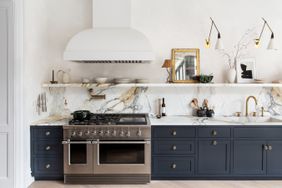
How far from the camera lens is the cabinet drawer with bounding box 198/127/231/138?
3.49 meters

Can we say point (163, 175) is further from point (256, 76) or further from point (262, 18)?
point (262, 18)

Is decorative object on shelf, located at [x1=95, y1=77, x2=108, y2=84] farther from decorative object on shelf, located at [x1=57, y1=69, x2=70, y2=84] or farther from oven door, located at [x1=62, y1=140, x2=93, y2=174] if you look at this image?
oven door, located at [x1=62, y1=140, x2=93, y2=174]

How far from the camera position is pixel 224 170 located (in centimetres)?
351

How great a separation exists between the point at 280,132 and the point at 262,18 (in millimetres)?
1787

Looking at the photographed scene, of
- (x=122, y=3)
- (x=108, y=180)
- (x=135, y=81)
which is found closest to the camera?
(x=108, y=180)

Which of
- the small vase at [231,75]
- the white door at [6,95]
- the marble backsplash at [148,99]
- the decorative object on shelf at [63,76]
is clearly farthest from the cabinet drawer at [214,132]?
the white door at [6,95]

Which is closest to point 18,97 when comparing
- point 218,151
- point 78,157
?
point 78,157

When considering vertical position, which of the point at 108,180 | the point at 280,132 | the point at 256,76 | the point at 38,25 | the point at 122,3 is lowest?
the point at 108,180

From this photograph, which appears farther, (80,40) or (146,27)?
(146,27)

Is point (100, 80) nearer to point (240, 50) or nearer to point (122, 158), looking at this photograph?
point (122, 158)

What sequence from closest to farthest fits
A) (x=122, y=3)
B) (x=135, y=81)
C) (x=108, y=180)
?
(x=108, y=180)
(x=122, y=3)
(x=135, y=81)

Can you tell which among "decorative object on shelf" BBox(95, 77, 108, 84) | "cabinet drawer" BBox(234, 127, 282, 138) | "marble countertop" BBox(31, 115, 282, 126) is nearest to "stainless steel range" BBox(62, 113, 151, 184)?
"marble countertop" BBox(31, 115, 282, 126)

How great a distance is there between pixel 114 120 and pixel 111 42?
106 cm

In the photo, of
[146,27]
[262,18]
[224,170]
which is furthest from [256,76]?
[146,27]
